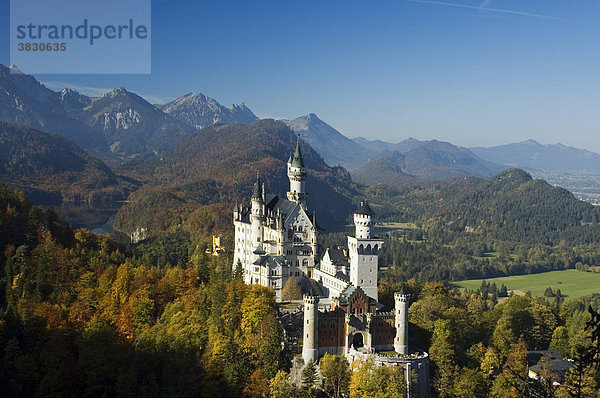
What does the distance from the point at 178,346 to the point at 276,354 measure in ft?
38.6

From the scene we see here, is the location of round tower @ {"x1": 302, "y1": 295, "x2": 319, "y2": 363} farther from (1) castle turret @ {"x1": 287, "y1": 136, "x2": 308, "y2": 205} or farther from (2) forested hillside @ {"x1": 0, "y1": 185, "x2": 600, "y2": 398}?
(1) castle turret @ {"x1": 287, "y1": 136, "x2": 308, "y2": 205}

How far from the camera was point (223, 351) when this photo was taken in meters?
65.2

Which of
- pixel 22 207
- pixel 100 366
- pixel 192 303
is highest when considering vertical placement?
pixel 22 207

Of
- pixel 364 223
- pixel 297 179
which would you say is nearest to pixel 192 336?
pixel 364 223

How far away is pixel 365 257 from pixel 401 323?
30.1 feet

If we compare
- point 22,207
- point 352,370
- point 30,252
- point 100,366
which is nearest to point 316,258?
point 352,370

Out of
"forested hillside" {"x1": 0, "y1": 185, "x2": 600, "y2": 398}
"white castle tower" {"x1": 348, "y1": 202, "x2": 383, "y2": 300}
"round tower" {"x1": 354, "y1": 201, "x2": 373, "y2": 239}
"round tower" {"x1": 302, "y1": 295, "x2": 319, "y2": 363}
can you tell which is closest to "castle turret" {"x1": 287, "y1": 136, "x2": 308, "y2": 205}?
"forested hillside" {"x1": 0, "y1": 185, "x2": 600, "y2": 398}

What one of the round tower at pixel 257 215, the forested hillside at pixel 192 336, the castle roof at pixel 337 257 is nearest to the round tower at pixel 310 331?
the forested hillside at pixel 192 336

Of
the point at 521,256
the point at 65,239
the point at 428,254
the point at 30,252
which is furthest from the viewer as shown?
the point at 521,256

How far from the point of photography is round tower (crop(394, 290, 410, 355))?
6494 cm

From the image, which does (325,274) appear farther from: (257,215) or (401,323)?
(401,323)

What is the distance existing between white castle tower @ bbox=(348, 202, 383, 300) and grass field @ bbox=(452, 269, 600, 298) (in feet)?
251

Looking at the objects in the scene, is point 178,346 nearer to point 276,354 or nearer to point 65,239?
point 276,354

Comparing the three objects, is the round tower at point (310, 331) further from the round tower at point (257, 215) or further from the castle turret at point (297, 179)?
the castle turret at point (297, 179)
